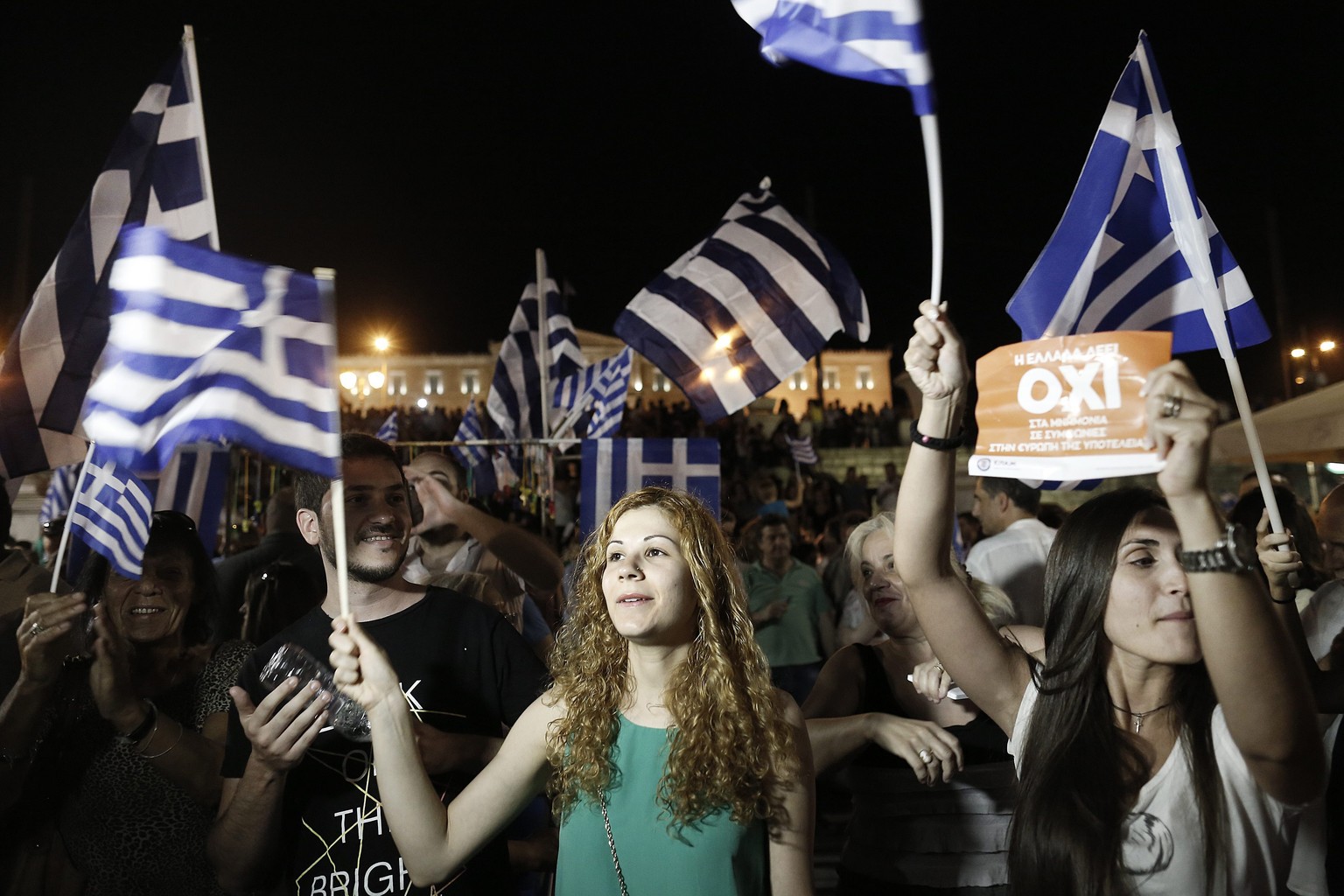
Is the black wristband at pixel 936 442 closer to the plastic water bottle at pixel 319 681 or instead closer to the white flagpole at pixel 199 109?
the plastic water bottle at pixel 319 681

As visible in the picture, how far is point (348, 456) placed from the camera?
126 inches

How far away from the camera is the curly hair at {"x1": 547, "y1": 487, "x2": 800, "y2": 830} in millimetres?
2324

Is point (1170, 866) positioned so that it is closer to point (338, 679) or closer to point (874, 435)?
point (338, 679)

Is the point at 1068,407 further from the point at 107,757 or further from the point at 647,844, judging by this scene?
the point at 107,757

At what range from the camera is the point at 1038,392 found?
2.29m

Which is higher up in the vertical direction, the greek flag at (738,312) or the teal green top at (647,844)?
the greek flag at (738,312)

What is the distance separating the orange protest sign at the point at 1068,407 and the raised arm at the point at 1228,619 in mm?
92

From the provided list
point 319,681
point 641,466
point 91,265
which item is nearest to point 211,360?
point 319,681

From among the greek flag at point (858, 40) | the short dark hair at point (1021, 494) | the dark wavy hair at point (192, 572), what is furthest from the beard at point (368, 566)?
the short dark hair at point (1021, 494)

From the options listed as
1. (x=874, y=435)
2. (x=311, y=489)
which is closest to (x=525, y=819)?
(x=311, y=489)

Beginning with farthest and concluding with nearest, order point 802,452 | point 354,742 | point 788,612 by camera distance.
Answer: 1. point 802,452
2. point 788,612
3. point 354,742

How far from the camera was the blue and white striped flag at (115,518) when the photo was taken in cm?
351

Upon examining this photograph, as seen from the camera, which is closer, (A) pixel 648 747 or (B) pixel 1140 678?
(B) pixel 1140 678

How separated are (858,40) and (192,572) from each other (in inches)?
121
